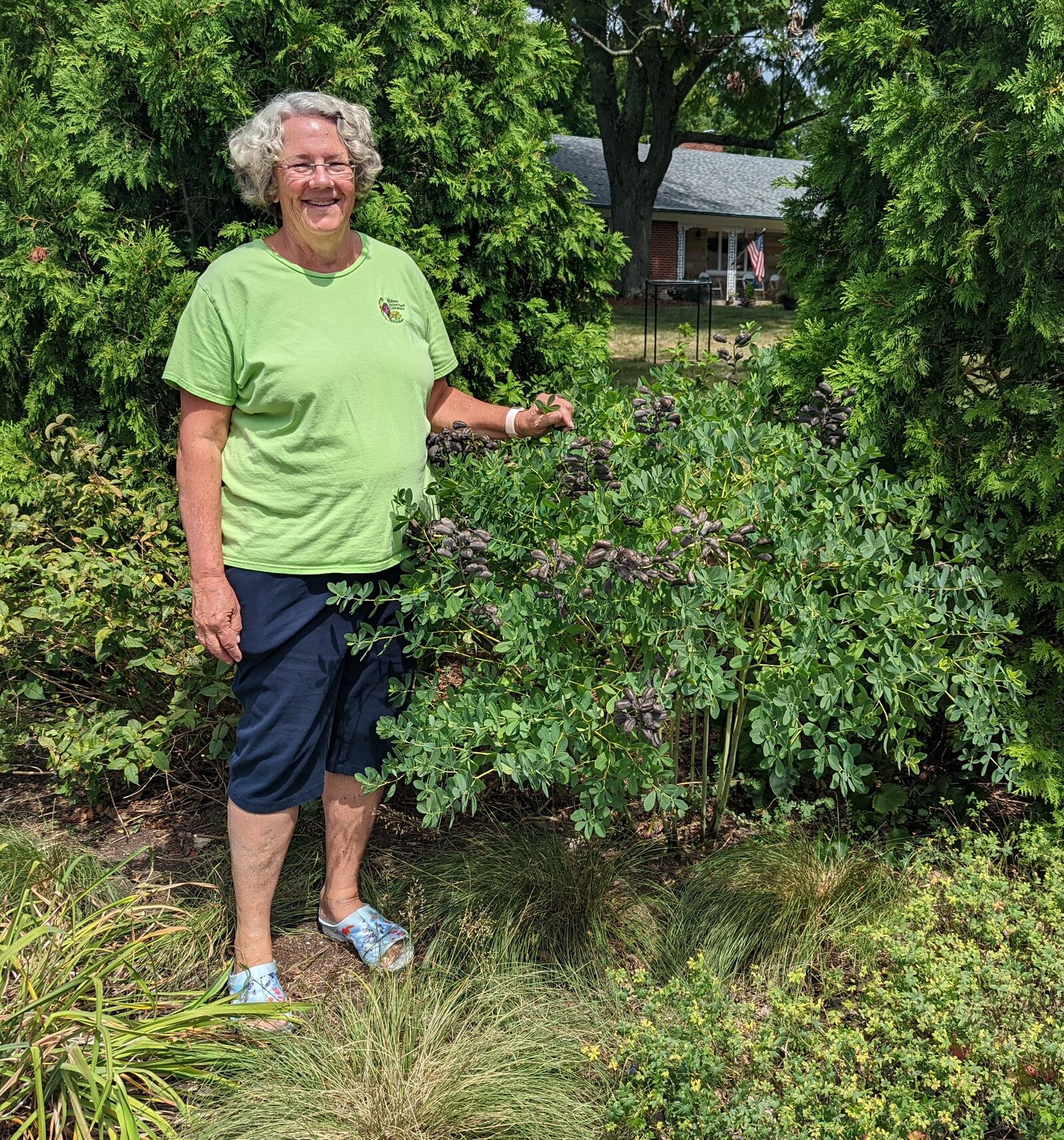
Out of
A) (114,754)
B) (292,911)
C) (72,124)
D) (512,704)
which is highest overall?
(72,124)

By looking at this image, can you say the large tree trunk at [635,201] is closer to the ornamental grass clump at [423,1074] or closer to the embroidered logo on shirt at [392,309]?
the embroidered logo on shirt at [392,309]

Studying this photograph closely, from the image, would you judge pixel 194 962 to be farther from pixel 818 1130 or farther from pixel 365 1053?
pixel 818 1130

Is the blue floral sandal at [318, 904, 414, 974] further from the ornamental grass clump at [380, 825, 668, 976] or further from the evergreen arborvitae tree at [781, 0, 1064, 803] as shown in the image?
the evergreen arborvitae tree at [781, 0, 1064, 803]

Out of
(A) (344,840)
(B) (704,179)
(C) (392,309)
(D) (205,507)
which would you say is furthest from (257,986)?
(B) (704,179)

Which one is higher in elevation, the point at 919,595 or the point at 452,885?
the point at 919,595

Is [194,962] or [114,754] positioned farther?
[114,754]

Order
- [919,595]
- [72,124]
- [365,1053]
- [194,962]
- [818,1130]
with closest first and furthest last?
1. [818,1130]
2. [365,1053]
3. [919,595]
4. [194,962]
5. [72,124]

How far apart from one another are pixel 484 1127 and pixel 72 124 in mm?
3572

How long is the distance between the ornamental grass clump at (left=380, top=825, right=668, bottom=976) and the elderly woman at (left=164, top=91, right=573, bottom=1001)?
518mm

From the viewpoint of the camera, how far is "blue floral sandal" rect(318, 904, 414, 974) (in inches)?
111

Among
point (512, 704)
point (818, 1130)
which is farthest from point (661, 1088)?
point (512, 704)

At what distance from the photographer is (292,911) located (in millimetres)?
3090

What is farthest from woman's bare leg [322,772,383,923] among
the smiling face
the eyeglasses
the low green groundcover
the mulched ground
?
the eyeglasses

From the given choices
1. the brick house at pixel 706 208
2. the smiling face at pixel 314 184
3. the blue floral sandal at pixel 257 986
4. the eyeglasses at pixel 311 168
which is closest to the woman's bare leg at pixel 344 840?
the blue floral sandal at pixel 257 986
